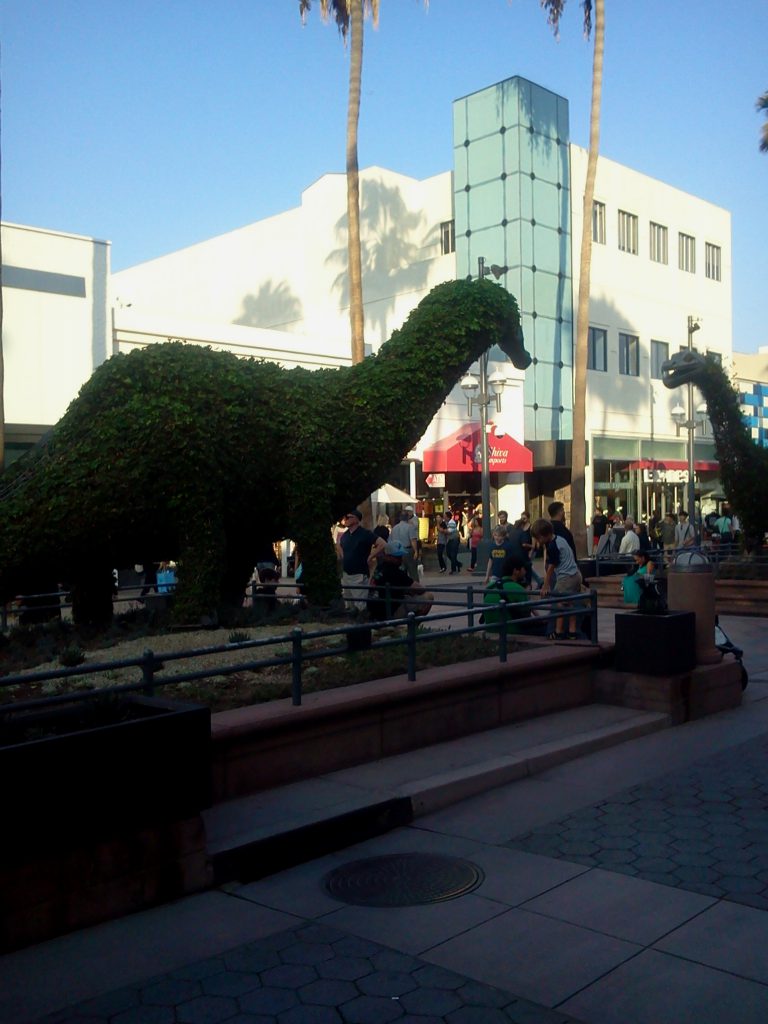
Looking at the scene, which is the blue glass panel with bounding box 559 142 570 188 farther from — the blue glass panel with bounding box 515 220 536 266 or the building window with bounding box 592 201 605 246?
the blue glass panel with bounding box 515 220 536 266

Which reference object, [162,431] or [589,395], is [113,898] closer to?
[162,431]

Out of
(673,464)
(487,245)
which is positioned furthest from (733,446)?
(673,464)

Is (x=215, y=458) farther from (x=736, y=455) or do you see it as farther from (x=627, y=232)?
(x=627, y=232)

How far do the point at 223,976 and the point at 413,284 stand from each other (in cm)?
3427

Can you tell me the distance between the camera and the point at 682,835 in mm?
6066

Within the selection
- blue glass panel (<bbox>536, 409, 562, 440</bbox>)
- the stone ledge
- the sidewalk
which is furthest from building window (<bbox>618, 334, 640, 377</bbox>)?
the sidewalk

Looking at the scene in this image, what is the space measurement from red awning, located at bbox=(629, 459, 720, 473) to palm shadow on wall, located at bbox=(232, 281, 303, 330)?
49.2 feet

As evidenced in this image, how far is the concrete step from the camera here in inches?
223

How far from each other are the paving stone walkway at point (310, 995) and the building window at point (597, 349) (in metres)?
33.9

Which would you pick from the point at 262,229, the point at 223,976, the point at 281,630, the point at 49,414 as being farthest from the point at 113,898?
the point at 262,229

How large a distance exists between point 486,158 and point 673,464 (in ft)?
50.1

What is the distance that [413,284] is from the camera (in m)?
36.9

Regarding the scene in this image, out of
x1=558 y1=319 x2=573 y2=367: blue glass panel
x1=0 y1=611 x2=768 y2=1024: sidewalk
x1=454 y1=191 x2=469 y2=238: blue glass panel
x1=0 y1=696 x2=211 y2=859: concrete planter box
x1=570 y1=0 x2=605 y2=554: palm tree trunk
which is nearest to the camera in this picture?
x1=0 y1=611 x2=768 y2=1024: sidewalk

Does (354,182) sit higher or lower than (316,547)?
higher
